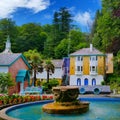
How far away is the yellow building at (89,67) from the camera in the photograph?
6444cm

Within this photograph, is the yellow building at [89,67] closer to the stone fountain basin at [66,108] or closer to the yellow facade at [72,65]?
the yellow facade at [72,65]

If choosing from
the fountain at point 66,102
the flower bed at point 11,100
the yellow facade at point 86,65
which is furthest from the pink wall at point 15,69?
the fountain at point 66,102

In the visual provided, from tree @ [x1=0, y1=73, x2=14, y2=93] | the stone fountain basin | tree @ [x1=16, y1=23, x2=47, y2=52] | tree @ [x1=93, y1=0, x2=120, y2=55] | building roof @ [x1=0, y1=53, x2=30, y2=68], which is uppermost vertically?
tree @ [x1=16, y1=23, x2=47, y2=52]

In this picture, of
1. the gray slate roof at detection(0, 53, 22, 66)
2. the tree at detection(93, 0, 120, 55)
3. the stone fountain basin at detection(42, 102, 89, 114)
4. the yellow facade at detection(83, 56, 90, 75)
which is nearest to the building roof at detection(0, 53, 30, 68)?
the gray slate roof at detection(0, 53, 22, 66)

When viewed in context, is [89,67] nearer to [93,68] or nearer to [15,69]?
[93,68]

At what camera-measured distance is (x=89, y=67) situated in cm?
6538

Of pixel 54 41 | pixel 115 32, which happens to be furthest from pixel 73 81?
pixel 54 41

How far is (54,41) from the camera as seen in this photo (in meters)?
100

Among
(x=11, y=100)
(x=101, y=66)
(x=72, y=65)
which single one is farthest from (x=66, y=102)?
(x=72, y=65)

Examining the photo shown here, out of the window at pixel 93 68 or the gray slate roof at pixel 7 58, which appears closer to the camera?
the gray slate roof at pixel 7 58

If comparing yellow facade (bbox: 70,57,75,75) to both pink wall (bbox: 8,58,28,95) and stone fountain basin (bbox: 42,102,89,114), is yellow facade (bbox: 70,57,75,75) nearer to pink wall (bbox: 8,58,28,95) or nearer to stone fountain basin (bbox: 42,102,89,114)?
pink wall (bbox: 8,58,28,95)

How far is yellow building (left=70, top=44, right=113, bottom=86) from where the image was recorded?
6444cm

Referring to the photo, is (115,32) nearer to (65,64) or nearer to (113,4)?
(113,4)

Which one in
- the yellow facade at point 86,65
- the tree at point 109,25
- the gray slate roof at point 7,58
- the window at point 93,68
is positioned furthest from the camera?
the yellow facade at point 86,65
